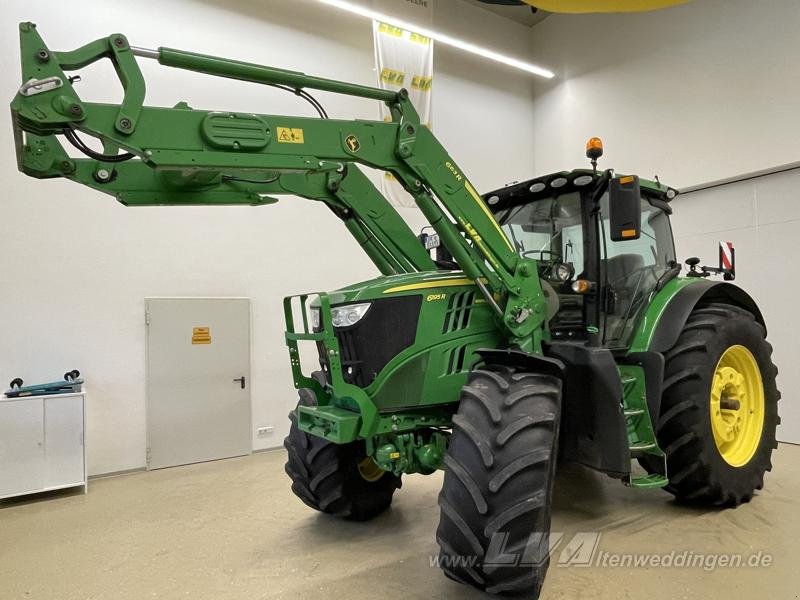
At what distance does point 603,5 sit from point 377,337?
5096mm

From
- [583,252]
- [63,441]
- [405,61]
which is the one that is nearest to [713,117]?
[405,61]

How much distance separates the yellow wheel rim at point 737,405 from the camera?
3627 mm

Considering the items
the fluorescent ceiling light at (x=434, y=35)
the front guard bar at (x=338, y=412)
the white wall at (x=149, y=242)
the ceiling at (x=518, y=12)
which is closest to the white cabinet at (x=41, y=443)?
the white wall at (x=149, y=242)

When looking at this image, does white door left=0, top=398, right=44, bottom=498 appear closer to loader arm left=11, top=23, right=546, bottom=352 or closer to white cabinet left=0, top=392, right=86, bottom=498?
white cabinet left=0, top=392, right=86, bottom=498

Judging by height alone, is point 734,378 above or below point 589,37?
below

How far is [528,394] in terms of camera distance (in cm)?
243

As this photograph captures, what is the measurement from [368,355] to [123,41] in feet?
5.89

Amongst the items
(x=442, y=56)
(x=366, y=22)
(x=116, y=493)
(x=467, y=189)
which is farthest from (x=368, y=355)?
(x=442, y=56)

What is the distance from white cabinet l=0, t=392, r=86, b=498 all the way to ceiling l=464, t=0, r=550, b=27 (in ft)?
23.4

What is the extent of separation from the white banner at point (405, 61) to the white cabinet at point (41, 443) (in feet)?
12.8

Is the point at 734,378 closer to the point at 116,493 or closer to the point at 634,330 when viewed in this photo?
the point at 634,330

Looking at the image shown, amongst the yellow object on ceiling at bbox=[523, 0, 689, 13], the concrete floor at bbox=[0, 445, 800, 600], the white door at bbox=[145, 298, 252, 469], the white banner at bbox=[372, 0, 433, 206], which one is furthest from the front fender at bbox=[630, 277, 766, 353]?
the white door at bbox=[145, 298, 252, 469]

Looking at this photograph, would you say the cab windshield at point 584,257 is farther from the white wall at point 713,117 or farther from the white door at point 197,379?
the white door at point 197,379

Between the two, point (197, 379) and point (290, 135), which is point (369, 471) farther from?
point (197, 379)
